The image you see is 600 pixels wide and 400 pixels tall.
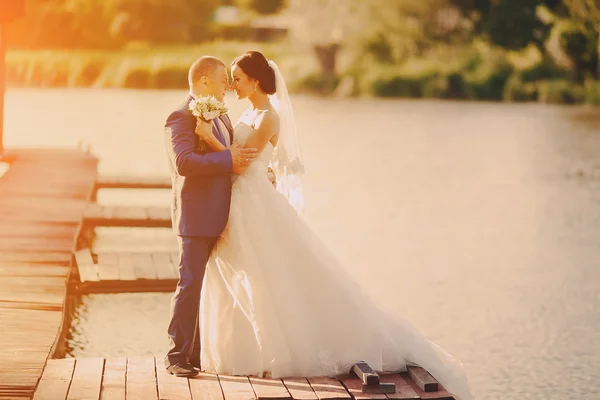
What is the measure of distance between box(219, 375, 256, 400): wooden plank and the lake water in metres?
1.04

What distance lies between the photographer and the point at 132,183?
15172mm

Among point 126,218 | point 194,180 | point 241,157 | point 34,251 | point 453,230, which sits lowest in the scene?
point 453,230

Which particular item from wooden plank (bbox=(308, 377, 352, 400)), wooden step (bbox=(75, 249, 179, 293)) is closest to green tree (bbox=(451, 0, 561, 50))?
wooden step (bbox=(75, 249, 179, 293))

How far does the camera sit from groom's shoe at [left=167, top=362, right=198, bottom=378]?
5773 millimetres

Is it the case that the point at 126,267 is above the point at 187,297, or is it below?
below

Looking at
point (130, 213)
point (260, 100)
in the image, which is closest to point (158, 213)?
point (130, 213)

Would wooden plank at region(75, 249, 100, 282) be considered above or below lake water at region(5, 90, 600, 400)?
above

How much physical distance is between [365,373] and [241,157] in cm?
123

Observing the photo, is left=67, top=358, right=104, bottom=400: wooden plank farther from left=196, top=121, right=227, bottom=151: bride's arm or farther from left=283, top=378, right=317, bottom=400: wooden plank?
left=196, top=121, right=227, bottom=151: bride's arm

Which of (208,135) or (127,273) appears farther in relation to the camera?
(127,273)

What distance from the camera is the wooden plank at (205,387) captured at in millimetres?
5445

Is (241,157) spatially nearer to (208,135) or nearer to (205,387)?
(208,135)

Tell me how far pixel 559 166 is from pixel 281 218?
16844 millimetres

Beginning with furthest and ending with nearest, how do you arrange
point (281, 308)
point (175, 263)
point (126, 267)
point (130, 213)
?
point (130, 213)
point (175, 263)
point (126, 267)
point (281, 308)
